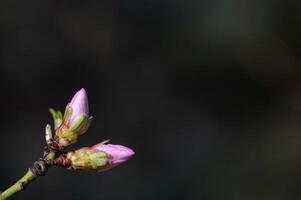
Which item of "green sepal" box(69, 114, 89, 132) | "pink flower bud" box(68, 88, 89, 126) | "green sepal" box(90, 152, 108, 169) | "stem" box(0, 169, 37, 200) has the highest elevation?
"pink flower bud" box(68, 88, 89, 126)

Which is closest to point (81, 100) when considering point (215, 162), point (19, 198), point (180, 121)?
point (19, 198)

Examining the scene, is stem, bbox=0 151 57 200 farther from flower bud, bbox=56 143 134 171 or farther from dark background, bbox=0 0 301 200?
dark background, bbox=0 0 301 200

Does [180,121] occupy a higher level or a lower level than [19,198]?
higher

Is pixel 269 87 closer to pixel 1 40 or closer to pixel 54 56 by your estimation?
pixel 54 56

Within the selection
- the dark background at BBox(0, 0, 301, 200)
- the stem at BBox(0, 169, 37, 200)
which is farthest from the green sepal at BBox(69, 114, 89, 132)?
the dark background at BBox(0, 0, 301, 200)

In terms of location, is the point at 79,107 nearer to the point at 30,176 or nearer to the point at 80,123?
the point at 80,123

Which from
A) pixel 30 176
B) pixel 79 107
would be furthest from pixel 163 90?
pixel 30 176
